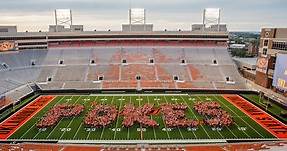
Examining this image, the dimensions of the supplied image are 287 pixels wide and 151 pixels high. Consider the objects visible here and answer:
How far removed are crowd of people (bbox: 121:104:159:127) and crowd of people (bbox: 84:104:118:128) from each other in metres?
1.03

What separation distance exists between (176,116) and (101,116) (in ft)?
20.7

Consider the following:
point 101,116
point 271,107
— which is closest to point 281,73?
point 271,107

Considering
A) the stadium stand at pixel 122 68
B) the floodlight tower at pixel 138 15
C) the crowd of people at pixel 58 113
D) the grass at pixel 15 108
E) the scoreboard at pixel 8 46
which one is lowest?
the grass at pixel 15 108

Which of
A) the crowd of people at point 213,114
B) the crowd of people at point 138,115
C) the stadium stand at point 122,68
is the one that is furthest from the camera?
the stadium stand at point 122,68

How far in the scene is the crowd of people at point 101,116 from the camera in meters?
23.1

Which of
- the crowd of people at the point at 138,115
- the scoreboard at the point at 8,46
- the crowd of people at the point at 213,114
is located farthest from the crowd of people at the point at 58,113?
the scoreboard at the point at 8,46

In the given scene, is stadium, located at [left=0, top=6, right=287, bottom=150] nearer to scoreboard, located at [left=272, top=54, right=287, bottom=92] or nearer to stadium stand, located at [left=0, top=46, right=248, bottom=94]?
stadium stand, located at [left=0, top=46, right=248, bottom=94]

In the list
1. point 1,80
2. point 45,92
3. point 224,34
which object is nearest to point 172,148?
point 45,92

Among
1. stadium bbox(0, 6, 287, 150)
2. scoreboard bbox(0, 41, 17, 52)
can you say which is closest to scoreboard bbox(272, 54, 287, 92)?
stadium bbox(0, 6, 287, 150)

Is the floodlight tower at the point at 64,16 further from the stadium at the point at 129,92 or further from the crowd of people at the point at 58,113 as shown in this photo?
the crowd of people at the point at 58,113

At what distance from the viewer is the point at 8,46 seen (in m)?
39.2

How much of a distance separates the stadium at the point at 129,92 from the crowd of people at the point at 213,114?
0.08 m

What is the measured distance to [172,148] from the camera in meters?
19.1

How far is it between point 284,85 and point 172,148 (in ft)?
47.2
